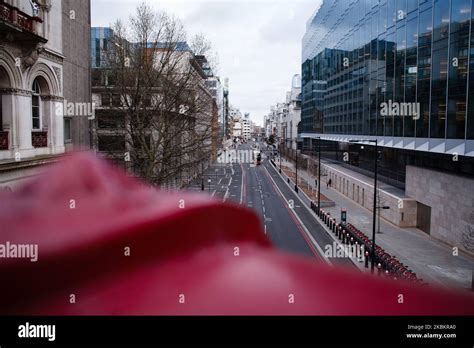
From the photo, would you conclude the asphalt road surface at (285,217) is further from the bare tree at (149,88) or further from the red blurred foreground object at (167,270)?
the red blurred foreground object at (167,270)

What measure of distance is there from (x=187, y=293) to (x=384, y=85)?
20.5 meters

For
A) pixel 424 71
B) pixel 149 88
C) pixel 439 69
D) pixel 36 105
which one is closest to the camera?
pixel 36 105

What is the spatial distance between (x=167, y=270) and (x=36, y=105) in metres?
5.92

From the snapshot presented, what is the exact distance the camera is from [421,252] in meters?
13.5

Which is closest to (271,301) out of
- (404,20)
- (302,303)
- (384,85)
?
(302,303)

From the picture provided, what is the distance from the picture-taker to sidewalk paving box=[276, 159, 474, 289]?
10641mm

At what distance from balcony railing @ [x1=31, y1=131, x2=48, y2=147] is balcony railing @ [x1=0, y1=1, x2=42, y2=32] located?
1543mm

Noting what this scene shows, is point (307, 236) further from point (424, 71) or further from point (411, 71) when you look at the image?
point (411, 71)

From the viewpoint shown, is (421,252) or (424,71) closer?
(421,252)

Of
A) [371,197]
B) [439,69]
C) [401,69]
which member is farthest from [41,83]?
[371,197]

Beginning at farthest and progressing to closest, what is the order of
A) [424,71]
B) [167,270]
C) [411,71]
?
[411,71]
[424,71]
[167,270]

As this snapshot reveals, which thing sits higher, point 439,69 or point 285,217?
point 439,69
